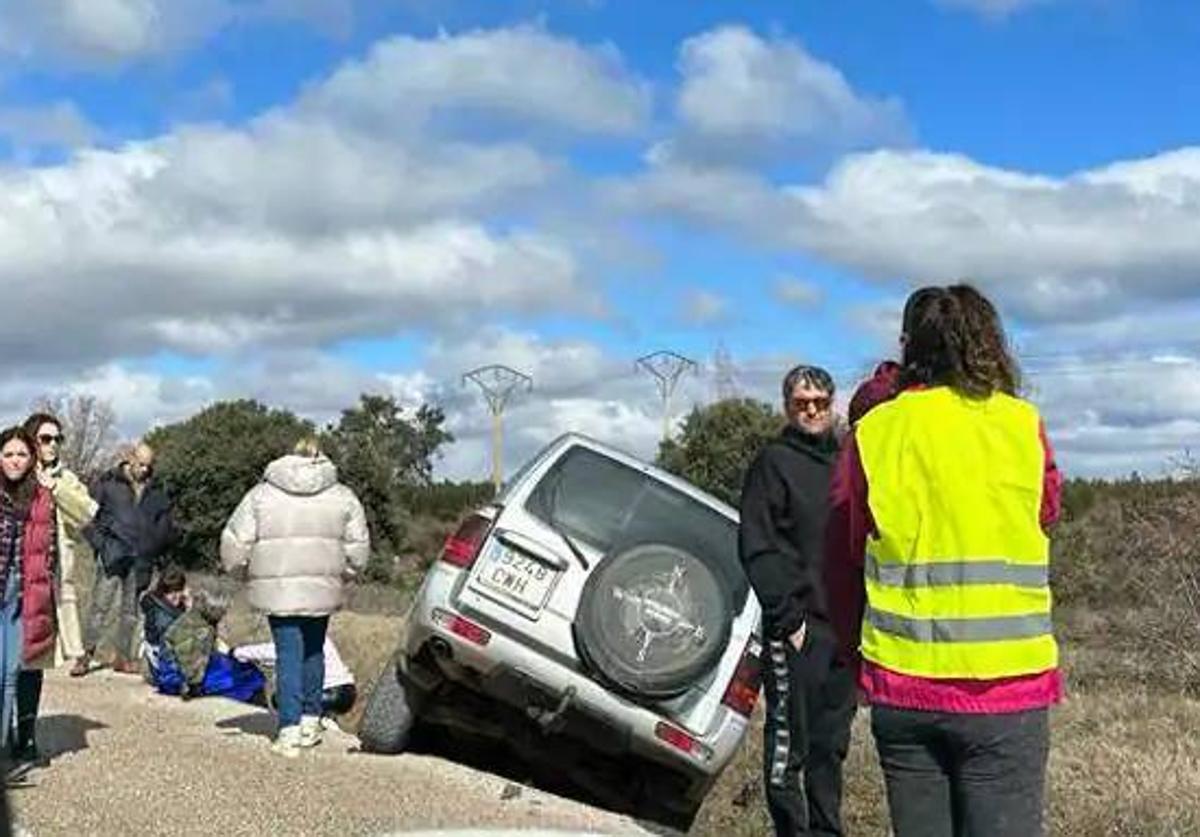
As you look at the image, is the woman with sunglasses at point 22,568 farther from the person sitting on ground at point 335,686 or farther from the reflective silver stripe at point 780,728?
the reflective silver stripe at point 780,728

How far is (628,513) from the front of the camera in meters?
8.78

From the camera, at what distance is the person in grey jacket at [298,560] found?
979 centimetres

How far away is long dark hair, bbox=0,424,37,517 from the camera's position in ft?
29.3

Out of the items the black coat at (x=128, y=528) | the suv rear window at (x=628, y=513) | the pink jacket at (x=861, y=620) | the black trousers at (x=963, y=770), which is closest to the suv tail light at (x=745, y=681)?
the suv rear window at (x=628, y=513)

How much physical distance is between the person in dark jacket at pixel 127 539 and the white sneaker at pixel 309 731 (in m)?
4.54

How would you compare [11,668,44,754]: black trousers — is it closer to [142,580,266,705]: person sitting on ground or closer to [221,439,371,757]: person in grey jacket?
[221,439,371,757]: person in grey jacket

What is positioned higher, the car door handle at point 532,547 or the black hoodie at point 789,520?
the black hoodie at point 789,520

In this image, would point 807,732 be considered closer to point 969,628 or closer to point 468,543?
point 969,628

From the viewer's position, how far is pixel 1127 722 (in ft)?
35.0

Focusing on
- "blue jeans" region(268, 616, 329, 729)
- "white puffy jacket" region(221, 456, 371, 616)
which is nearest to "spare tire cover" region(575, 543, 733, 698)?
"white puffy jacket" region(221, 456, 371, 616)

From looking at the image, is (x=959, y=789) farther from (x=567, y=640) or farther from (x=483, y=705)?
(x=483, y=705)

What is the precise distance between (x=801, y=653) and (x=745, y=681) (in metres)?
2.08

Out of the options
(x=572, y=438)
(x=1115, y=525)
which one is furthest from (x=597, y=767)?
(x=1115, y=525)

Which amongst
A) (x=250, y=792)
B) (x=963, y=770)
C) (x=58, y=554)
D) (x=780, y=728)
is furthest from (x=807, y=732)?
(x=58, y=554)
